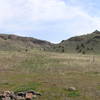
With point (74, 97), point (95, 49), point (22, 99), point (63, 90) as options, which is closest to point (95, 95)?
point (74, 97)

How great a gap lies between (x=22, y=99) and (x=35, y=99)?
130 centimetres

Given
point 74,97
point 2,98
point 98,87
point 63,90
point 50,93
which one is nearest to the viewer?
point 2,98

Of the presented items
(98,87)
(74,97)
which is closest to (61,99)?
(74,97)

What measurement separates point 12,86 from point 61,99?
9761 millimetres

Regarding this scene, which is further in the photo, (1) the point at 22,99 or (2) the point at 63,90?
(2) the point at 63,90

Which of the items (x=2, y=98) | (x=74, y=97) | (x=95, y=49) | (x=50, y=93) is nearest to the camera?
(x=2, y=98)

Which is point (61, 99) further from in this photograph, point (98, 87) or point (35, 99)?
point (98, 87)

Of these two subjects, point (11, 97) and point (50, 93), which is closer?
point (11, 97)

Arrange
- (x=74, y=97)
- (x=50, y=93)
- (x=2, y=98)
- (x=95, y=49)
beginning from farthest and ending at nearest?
(x=95, y=49) < (x=50, y=93) < (x=74, y=97) < (x=2, y=98)

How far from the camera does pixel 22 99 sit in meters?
25.3

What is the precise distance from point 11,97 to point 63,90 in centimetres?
656

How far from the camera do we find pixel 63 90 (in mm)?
30484

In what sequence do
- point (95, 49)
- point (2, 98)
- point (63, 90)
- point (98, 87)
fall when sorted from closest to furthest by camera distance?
point (2, 98) → point (63, 90) → point (98, 87) → point (95, 49)

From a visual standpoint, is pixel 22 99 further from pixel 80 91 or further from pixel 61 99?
pixel 80 91
